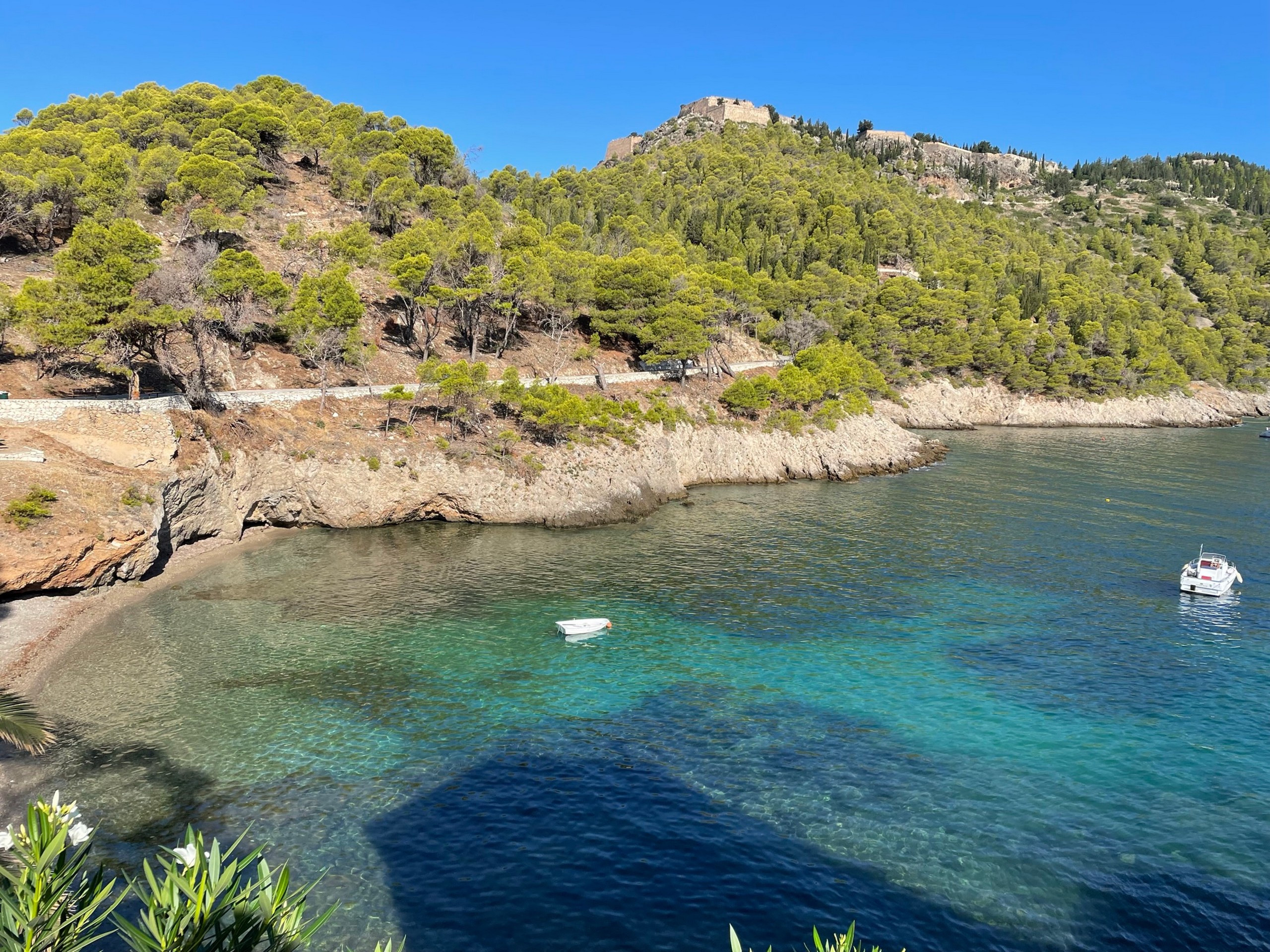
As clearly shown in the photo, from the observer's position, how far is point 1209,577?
146 ft

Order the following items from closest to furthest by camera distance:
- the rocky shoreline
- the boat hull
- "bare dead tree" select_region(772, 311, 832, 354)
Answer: the rocky shoreline
the boat hull
"bare dead tree" select_region(772, 311, 832, 354)

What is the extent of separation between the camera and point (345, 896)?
1995 cm

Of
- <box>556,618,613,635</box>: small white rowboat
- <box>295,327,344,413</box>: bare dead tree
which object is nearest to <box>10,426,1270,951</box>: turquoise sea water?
<box>556,618,613,635</box>: small white rowboat

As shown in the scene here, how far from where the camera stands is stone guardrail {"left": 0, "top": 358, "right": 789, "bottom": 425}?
43.0 metres

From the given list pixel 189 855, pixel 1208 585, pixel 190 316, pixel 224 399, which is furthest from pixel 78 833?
pixel 1208 585

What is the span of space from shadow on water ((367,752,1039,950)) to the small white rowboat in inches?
468

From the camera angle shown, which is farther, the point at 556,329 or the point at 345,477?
the point at 556,329

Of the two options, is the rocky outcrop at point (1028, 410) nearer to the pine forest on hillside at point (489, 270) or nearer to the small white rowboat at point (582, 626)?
the pine forest on hillside at point (489, 270)

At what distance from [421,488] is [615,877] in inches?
1627

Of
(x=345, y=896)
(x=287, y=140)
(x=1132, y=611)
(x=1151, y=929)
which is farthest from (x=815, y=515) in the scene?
(x=287, y=140)

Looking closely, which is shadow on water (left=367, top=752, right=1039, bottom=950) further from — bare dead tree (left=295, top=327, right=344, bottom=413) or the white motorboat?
bare dead tree (left=295, top=327, right=344, bottom=413)

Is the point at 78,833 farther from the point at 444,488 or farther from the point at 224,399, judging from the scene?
the point at 224,399

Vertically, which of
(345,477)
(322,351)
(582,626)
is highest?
→ (322,351)

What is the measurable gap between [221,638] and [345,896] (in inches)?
816
